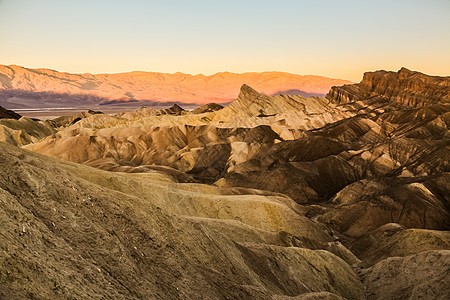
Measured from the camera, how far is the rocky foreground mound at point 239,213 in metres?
15.6

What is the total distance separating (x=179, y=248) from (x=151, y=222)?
1.98 meters

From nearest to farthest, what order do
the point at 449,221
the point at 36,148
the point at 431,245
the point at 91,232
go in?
the point at 91,232
the point at 431,245
the point at 449,221
the point at 36,148

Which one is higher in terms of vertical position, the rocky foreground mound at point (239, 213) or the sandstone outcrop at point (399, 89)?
the sandstone outcrop at point (399, 89)

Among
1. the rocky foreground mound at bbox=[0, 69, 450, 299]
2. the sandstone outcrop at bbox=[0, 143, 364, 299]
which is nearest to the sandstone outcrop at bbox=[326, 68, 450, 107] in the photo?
the rocky foreground mound at bbox=[0, 69, 450, 299]

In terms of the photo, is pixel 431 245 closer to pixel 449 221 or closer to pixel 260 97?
pixel 449 221

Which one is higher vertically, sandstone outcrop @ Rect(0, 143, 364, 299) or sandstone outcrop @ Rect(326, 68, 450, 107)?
sandstone outcrop @ Rect(326, 68, 450, 107)

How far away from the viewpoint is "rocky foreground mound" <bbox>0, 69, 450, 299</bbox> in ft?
51.2

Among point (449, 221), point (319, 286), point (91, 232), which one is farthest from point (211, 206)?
point (449, 221)

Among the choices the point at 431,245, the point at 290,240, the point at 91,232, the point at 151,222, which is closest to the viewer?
the point at 91,232

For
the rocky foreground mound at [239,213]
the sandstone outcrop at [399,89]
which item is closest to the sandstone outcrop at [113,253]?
the rocky foreground mound at [239,213]

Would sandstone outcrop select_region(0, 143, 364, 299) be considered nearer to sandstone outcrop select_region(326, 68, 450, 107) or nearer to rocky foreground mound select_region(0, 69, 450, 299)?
rocky foreground mound select_region(0, 69, 450, 299)

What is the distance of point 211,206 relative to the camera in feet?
140

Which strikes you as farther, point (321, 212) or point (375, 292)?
point (321, 212)

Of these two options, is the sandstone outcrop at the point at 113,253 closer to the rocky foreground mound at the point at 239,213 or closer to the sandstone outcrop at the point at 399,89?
the rocky foreground mound at the point at 239,213
